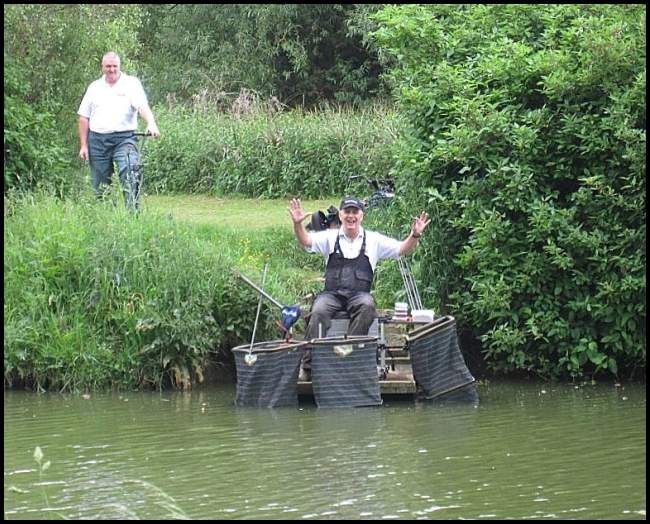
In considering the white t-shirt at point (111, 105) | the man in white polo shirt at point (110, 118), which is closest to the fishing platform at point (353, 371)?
the man in white polo shirt at point (110, 118)

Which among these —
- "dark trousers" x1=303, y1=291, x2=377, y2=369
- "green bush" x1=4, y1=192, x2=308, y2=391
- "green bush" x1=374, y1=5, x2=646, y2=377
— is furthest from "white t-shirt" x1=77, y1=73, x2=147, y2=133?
"dark trousers" x1=303, y1=291, x2=377, y2=369

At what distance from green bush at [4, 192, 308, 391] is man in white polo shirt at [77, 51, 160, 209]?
1382 mm

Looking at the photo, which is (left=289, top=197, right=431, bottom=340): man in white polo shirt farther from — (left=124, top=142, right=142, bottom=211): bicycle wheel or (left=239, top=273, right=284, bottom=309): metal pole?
Result: (left=124, top=142, right=142, bottom=211): bicycle wheel

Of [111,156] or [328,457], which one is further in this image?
[111,156]

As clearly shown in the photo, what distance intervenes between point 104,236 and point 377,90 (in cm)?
2027

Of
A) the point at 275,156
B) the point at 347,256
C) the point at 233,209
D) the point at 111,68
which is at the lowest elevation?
the point at 347,256

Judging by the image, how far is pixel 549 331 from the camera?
12805mm

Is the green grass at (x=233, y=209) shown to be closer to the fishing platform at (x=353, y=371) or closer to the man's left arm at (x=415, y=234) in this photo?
the man's left arm at (x=415, y=234)

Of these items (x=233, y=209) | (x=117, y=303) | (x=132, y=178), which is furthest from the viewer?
(x=233, y=209)

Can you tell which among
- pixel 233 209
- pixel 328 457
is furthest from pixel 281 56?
pixel 328 457

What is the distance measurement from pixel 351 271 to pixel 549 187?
74.2 inches

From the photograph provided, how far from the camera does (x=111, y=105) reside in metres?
15.0

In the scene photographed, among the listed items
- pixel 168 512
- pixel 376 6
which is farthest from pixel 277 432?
pixel 376 6

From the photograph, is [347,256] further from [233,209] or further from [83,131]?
[233,209]
